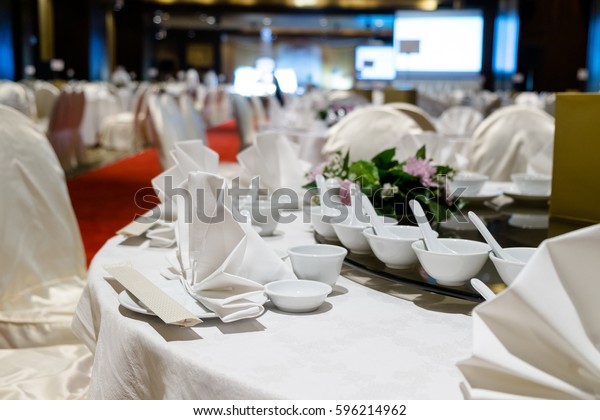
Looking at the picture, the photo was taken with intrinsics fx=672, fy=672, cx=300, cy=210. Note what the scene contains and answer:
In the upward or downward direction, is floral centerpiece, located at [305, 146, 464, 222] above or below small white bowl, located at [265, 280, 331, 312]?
above

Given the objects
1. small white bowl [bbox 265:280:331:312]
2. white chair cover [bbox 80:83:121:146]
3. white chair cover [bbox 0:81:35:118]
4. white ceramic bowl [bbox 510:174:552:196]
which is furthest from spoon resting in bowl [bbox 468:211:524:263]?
white chair cover [bbox 80:83:121:146]

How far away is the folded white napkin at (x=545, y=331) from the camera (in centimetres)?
65

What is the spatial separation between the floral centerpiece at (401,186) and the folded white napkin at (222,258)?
0.38 meters

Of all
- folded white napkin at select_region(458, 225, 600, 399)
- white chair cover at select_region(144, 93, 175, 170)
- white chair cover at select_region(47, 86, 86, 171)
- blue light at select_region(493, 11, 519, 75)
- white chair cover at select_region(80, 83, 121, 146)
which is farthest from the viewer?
blue light at select_region(493, 11, 519, 75)

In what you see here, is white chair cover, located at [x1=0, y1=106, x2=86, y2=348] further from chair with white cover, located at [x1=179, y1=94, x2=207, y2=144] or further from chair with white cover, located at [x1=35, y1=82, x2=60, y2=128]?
chair with white cover, located at [x1=35, y1=82, x2=60, y2=128]

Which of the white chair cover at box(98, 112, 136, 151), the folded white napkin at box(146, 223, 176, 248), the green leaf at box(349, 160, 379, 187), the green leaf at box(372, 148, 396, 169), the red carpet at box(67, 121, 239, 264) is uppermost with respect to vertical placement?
the green leaf at box(372, 148, 396, 169)

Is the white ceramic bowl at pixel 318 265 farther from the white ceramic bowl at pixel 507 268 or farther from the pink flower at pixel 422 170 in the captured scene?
the pink flower at pixel 422 170

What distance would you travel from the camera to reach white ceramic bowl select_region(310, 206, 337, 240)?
4.75 feet

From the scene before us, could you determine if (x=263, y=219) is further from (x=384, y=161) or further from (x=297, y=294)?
(x=297, y=294)

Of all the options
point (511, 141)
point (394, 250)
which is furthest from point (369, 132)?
point (394, 250)

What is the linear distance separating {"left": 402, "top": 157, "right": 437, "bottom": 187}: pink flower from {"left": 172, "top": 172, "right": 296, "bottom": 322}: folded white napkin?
0.49 m

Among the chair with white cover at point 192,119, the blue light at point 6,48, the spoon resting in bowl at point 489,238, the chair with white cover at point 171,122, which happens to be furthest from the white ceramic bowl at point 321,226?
the blue light at point 6,48

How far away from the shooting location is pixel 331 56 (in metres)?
27.2
